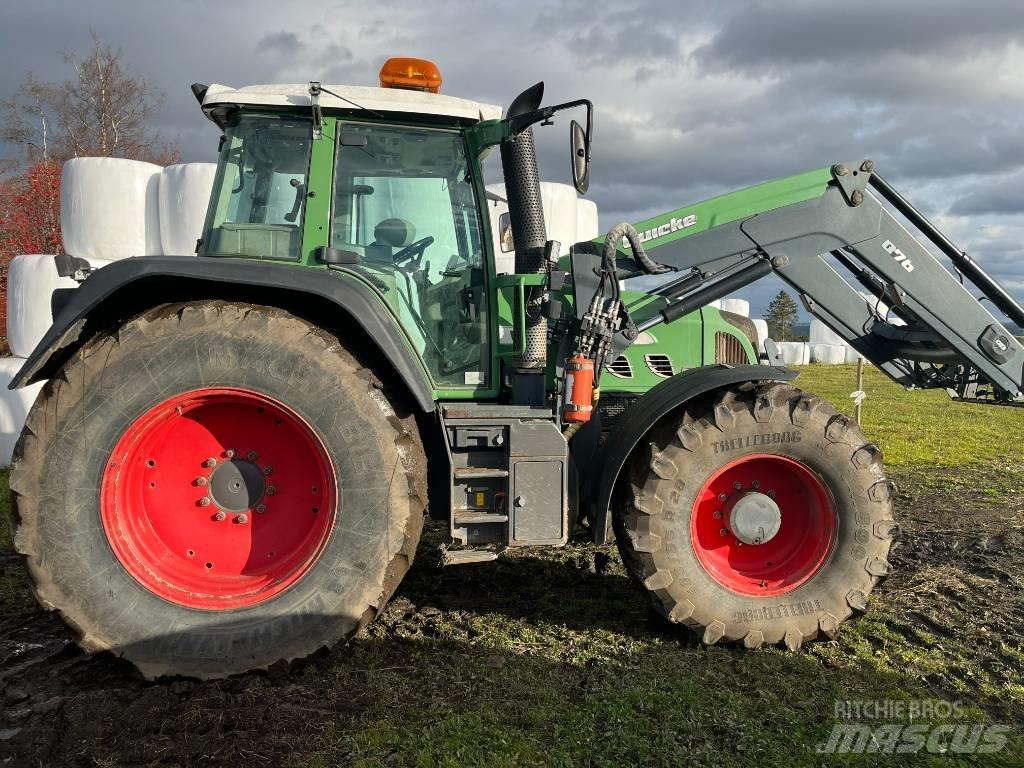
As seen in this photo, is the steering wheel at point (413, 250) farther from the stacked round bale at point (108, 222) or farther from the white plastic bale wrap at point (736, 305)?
the white plastic bale wrap at point (736, 305)

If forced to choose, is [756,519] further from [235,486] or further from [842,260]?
[235,486]

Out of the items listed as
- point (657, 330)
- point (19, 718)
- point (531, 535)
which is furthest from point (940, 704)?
point (19, 718)

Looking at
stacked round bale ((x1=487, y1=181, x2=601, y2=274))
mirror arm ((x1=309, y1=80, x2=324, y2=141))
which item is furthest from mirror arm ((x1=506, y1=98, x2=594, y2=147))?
stacked round bale ((x1=487, y1=181, x2=601, y2=274))

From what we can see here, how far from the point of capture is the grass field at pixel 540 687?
2.76 meters

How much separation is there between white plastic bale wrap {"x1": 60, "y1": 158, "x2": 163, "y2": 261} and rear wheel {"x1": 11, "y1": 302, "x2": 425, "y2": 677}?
6533 millimetres

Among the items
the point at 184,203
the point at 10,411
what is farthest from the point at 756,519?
the point at 184,203

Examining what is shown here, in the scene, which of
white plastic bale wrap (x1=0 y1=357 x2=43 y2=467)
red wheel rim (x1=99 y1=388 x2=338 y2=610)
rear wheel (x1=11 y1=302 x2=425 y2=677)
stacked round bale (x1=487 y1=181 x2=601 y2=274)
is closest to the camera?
rear wheel (x1=11 y1=302 x2=425 y2=677)

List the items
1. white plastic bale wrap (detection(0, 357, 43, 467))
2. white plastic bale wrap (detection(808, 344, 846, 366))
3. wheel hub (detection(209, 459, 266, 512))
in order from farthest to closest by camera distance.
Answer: white plastic bale wrap (detection(808, 344, 846, 366)) < white plastic bale wrap (detection(0, 357, 43, 467)) < wheel hub (detection(209, 459, 266, 512))

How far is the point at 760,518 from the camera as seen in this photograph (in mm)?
3668

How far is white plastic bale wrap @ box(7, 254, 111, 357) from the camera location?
8.87 meters

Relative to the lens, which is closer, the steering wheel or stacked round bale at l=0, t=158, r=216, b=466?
the steering wheel

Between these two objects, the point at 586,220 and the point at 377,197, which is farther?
the point at 586,220

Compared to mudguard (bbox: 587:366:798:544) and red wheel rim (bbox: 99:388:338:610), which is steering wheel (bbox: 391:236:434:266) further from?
mudguard (bbox: 587:366:798:544)

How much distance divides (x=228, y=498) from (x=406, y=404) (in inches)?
35.7
